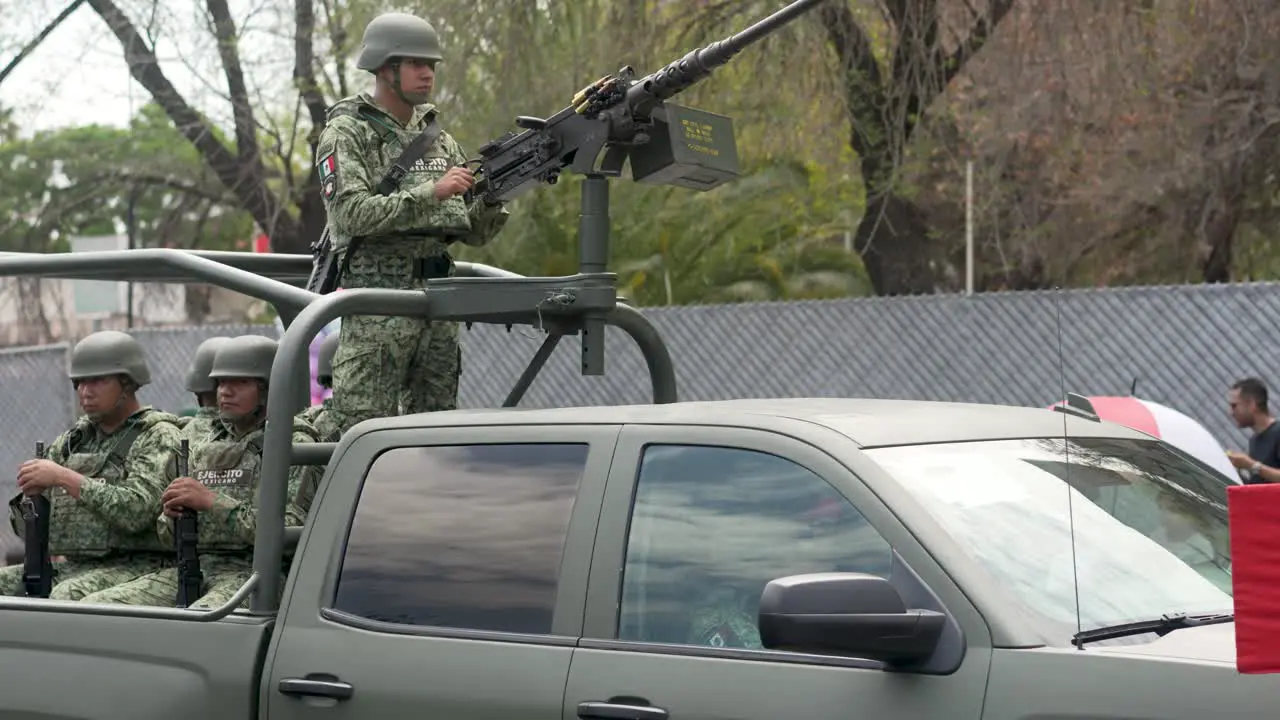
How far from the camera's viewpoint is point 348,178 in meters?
6.31

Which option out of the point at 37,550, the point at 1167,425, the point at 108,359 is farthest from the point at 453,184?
the point at 1167,425

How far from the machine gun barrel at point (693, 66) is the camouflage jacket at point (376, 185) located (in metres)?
0.82

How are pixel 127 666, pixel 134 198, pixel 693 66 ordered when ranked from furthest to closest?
pixel 134 198, pixel 693 66, pixel 127 666

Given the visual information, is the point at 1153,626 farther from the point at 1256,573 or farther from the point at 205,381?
the point at 205,381

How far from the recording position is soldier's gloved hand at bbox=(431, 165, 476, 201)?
6.12 metres

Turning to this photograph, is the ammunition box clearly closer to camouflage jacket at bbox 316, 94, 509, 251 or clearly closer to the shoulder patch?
camouflage jacket at bbox 316, 94, 509, 251

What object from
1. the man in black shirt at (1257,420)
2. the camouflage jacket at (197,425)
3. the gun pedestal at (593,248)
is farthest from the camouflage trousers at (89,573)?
the man in black shirt at (1257,420)

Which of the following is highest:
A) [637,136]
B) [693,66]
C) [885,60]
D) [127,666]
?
[885,60]

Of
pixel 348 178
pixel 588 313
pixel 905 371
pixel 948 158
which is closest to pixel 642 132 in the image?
pixel 588 313

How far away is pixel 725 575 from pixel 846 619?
0.56 metres

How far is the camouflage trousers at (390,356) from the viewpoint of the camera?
610 cm

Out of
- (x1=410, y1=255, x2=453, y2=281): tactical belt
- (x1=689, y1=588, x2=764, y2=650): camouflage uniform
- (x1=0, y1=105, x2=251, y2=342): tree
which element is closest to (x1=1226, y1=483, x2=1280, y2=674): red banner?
(x1=689, y1=588, x2=764, y2=650): camouflage uniform

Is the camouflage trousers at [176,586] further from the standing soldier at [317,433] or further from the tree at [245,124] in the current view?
the tree at [245,124]

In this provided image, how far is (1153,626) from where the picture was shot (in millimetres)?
3740
